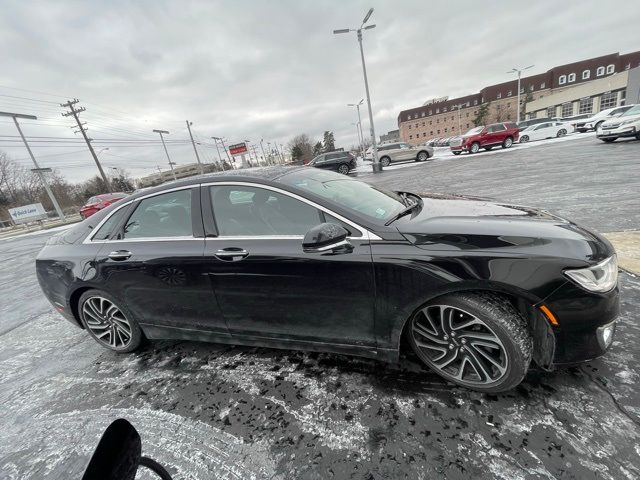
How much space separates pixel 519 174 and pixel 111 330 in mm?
11985

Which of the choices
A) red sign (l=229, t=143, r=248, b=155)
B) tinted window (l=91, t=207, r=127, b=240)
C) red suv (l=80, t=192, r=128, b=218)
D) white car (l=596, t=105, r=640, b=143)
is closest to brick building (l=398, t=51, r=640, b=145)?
white car (l=596, t=105, r=640, b=143)

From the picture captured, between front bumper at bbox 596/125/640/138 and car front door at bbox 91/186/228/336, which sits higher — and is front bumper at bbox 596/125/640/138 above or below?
below

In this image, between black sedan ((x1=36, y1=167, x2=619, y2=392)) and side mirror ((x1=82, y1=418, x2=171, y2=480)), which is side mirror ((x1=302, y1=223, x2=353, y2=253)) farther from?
side mirror ((x1=82, y1=418, x2=171, y2=480))

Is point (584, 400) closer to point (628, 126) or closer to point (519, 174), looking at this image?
point (519, 174)

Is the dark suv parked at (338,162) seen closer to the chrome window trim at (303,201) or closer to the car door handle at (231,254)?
the chrome window trim at (303,201)

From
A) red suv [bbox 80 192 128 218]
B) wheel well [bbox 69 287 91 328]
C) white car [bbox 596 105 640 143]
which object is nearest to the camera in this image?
wheel well [bbox 69 287 91 328]

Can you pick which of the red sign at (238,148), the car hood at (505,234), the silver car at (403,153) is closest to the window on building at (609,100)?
the silver car at (403,153)

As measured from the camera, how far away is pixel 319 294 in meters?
2.15

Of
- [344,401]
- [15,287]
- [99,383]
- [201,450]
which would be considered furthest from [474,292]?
[15,287]

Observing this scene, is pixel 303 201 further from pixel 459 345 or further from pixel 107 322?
pixel 107 322

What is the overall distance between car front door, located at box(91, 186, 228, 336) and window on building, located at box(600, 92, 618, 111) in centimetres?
6981

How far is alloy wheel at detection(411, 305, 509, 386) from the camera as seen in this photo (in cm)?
193

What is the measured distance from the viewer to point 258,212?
7.84ft

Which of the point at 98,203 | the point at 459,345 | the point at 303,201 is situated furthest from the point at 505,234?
the point at 98,203
